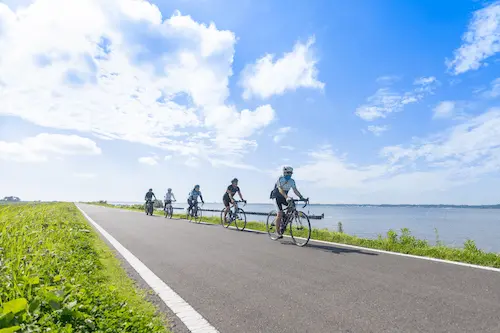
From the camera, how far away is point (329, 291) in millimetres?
4730

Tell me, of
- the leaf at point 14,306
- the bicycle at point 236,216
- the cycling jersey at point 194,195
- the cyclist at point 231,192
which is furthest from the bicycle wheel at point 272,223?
the cycling jersey at point 194,195

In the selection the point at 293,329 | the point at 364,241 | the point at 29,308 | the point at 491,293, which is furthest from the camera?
the point at 364,241

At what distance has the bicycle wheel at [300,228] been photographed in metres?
9.64

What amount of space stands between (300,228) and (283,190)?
4.13 ft

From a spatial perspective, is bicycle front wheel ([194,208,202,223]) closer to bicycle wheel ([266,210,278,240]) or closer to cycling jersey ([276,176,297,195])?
bicycle wheel ([266,210,278,240])

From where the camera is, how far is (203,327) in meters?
3.52

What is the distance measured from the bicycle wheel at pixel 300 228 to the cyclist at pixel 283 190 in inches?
19.9

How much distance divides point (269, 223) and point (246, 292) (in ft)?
21.9

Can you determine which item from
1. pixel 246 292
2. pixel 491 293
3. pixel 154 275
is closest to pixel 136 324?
pixel 246 292

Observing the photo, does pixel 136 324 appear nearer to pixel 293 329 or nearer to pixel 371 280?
pixel 293 329

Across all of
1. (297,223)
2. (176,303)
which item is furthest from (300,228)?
(176,303)

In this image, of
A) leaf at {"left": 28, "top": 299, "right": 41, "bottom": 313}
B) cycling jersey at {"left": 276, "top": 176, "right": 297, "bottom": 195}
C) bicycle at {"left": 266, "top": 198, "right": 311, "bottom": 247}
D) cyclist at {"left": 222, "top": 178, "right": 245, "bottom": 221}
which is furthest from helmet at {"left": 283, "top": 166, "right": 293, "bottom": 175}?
leaf at {"left": 28, "top": 299, "right": 41, "bottom": 313}

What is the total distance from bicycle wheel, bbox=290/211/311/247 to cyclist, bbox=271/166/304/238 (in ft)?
1.66

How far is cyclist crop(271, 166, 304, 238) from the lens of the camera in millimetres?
10242
